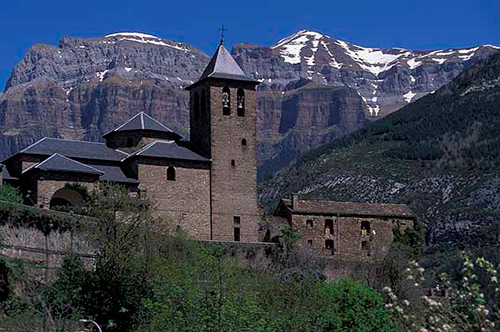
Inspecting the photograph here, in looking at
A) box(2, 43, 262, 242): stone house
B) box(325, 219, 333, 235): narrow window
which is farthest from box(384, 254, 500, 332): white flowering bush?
box(325, 219, 333, 235): narrow window

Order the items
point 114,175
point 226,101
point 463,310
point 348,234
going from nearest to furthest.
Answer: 1. point 463,310
2. point 114,175
3. point 226,101
4. point 348,234

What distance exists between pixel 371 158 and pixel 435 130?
32.3ft

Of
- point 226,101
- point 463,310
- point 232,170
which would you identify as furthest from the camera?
point 226,101

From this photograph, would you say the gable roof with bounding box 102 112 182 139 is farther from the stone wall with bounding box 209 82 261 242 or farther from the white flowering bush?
the white flowering bush

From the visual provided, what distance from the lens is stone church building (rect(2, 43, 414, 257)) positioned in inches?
2100

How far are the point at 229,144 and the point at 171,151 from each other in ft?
11.2

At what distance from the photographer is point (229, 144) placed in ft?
189

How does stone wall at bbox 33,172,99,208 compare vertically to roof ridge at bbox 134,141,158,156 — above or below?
below

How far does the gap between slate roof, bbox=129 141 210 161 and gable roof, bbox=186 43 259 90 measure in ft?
14.4

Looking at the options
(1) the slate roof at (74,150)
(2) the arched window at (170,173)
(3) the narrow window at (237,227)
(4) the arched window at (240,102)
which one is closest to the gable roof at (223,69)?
(4) the arched window at (240,102)

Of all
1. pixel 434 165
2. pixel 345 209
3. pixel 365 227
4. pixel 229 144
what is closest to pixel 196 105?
pixel 229 144

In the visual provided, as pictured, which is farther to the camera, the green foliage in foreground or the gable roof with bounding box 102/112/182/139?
the gable roof with bounding box 102/112/182/139

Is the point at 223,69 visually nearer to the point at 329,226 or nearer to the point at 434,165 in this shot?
the point at 329,226

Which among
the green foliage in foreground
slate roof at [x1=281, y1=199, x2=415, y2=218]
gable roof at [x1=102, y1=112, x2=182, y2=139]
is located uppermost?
gable roof at [x1=102, y1=112, x2=182, y2=139]
